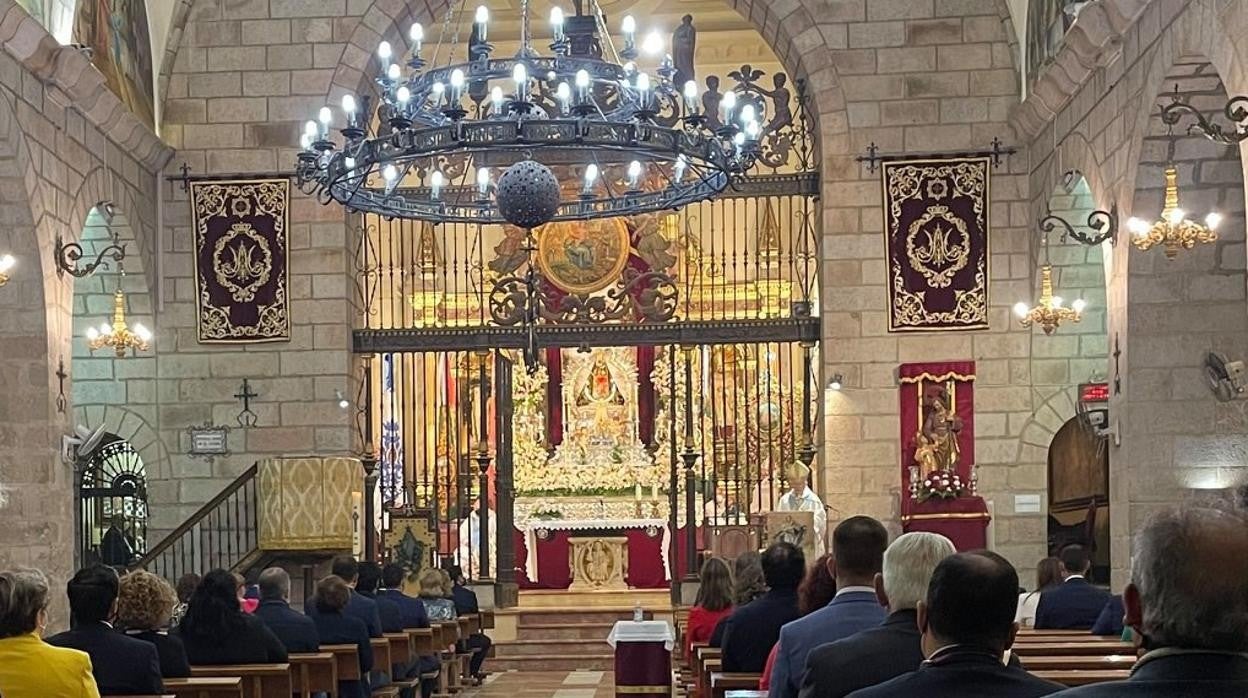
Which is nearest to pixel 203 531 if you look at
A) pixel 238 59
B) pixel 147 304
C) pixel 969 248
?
pixel 147 304

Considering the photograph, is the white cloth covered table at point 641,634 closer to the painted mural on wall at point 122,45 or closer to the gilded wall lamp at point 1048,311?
the gilded wall lamp at point 1048,311

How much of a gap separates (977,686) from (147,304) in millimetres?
13524

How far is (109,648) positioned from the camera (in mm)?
6230

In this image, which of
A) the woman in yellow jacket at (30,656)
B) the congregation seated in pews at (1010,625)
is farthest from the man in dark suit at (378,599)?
the congregation seated in pews at (1010,625)

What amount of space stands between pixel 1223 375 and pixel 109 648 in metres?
8.11

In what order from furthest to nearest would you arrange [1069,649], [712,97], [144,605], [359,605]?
[712,97], [359,605], [1069,649], [144,605]

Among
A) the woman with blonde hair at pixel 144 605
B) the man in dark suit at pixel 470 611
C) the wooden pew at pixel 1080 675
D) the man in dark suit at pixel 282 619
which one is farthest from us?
the man in dark suit at pixel 470 611

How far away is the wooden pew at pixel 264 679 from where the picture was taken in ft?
25.6

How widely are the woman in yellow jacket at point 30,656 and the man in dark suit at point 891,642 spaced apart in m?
2.33

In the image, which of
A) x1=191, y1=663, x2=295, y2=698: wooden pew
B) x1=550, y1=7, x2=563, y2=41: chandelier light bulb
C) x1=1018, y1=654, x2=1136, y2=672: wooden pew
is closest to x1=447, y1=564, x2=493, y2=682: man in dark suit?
x1=191, y1=663, x2=295, y2=698: wooden pew

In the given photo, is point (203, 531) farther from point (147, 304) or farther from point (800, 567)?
point (800, 567)

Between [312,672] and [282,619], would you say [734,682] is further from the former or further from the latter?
[282,619]

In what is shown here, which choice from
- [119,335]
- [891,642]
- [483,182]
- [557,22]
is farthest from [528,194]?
[119,335]

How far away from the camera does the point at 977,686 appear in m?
3.11
